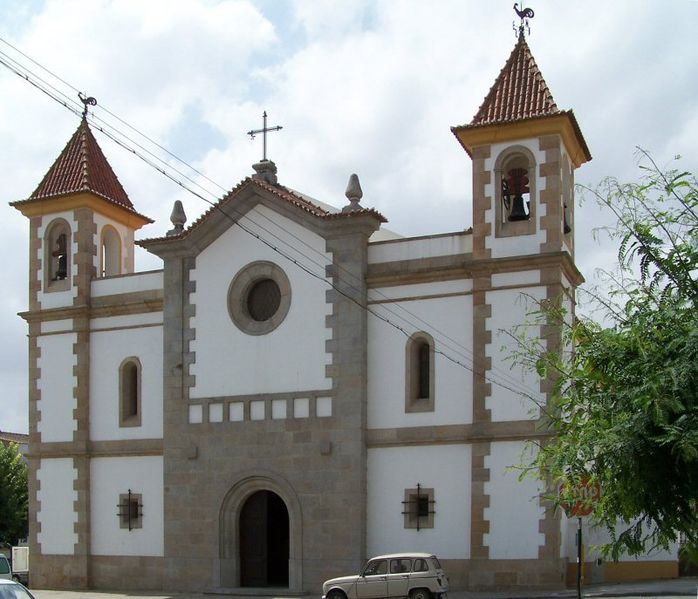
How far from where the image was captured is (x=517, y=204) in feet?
98.1

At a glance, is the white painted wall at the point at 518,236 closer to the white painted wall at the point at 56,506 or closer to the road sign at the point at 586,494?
the white painted wall at the point at 56,506

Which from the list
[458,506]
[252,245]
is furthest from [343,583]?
[252,245]

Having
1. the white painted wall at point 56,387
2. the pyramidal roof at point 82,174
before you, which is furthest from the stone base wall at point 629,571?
the pyramidal roof at point 82,174

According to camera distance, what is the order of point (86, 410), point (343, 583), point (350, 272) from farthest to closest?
point (86, 410), point (350, 272), point (343, 583)

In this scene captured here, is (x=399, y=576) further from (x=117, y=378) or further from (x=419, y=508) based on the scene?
(x=117, y=378)

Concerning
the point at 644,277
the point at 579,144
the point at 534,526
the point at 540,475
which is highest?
the point at 579,144

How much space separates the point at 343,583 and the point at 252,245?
33.6ft

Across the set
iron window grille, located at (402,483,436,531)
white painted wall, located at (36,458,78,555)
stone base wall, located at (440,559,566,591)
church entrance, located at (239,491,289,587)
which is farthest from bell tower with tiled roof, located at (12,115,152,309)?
stone base wall, located at (440,559,566,591)

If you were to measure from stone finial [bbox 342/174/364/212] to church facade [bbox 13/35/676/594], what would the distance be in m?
0.06

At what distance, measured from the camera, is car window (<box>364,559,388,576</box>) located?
86.1 ft

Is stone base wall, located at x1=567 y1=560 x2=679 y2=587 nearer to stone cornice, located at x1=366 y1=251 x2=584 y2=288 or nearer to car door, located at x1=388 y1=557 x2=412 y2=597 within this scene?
car door, located at x1=388 y1=557 x2=412 y2=597

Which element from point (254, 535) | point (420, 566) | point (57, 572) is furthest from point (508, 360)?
point (57, 572)

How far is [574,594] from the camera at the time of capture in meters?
26.4

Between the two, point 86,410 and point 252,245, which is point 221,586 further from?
point 252,245
